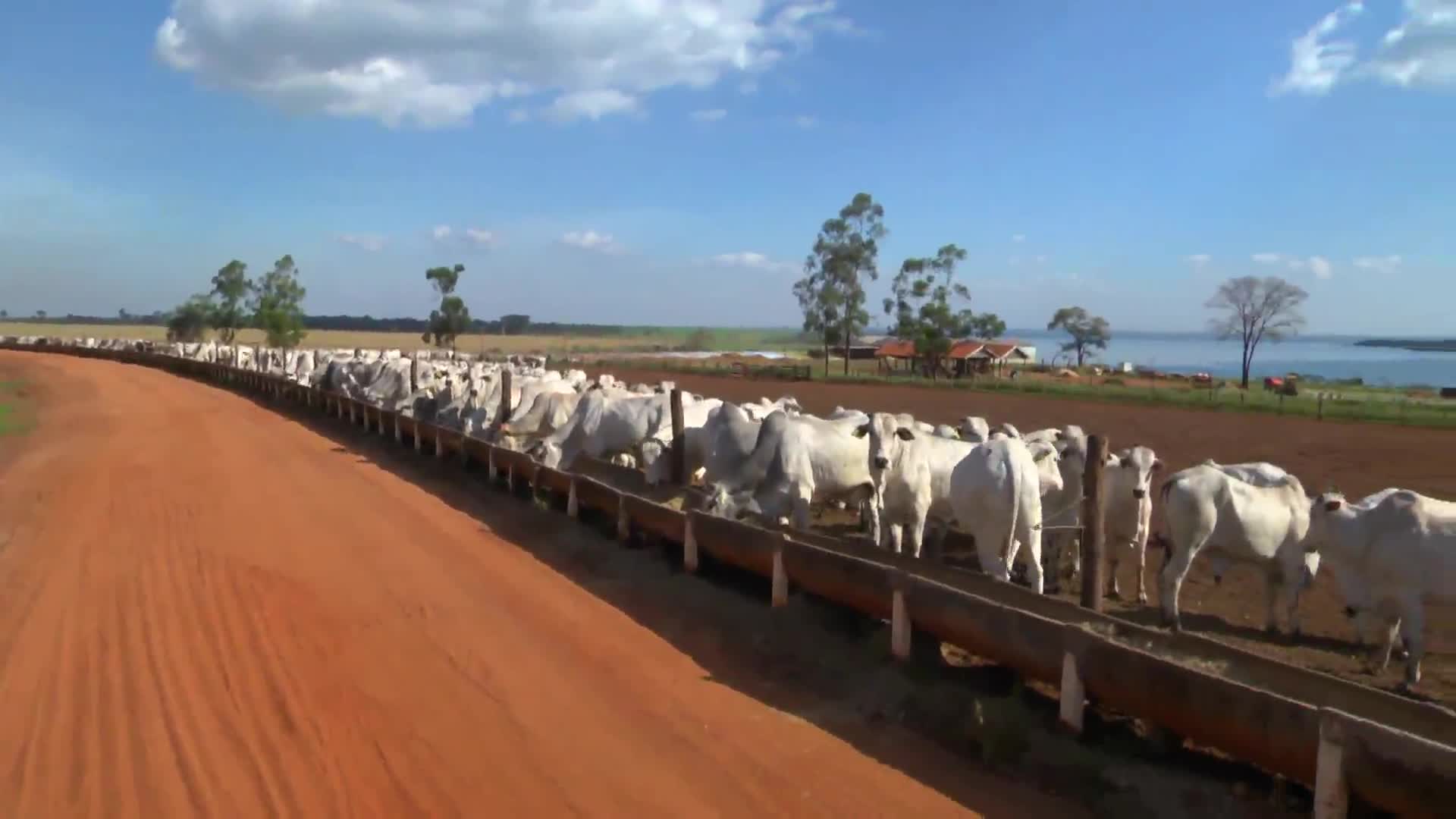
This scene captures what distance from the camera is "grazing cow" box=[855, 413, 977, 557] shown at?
12.8 meters

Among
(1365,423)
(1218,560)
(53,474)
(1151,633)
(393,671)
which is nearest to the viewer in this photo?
(1151,633)

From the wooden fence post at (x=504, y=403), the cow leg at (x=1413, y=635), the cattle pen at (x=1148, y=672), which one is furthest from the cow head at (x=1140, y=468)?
the wooden fence post at (x=504, y=403)

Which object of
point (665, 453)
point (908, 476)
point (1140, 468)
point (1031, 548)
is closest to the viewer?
point (1031, 548)

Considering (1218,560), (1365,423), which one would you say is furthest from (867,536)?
(1365,423)

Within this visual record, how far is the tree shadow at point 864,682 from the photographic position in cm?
656

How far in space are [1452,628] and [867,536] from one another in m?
6.63

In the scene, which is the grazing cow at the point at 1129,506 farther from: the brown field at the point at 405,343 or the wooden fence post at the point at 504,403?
the brown field at the point at 405,343

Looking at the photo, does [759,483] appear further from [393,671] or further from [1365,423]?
[1365,423]

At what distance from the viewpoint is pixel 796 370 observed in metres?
59.8

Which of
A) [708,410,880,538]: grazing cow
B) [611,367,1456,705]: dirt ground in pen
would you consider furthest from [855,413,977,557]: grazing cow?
[611,367,1456,705]: dirt ground in pen

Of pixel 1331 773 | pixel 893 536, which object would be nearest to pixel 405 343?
pixel 893 536

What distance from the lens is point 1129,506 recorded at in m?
12.5

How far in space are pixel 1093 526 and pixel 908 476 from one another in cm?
405

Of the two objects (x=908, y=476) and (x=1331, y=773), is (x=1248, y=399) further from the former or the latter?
(x=1331, y=773)
